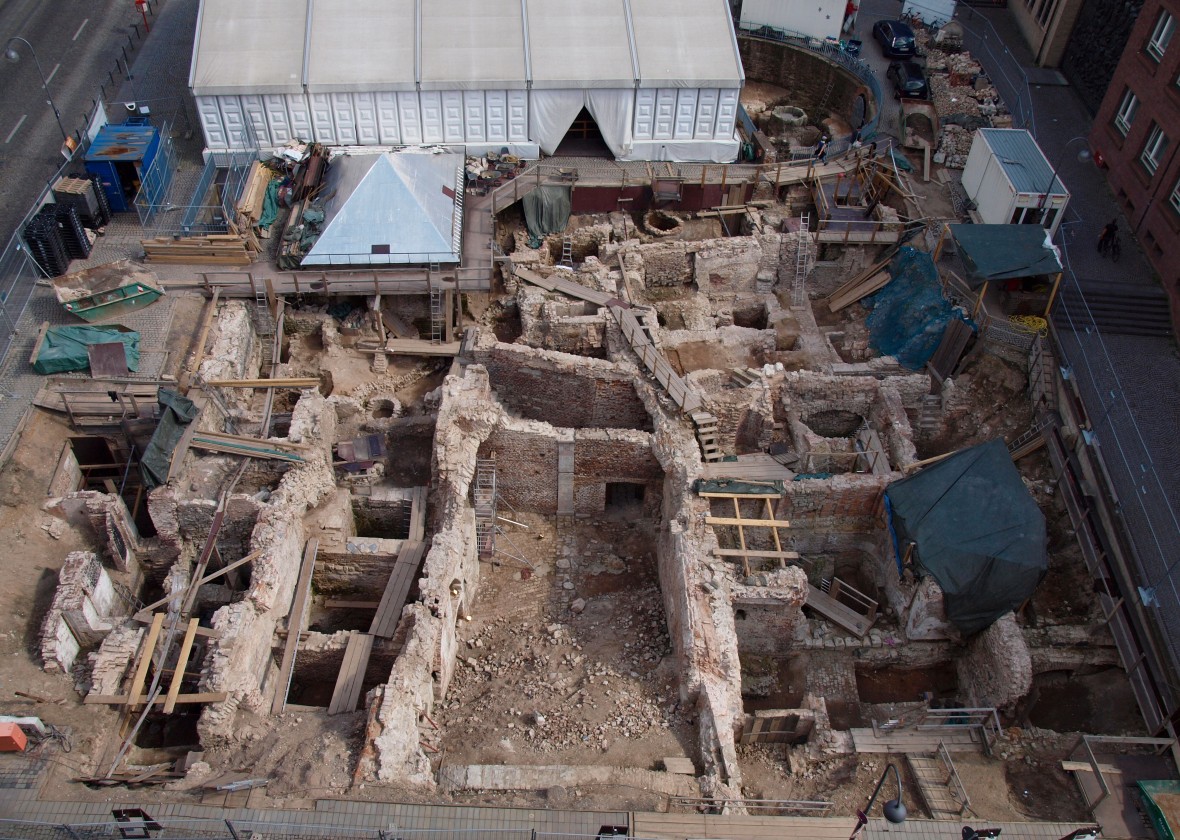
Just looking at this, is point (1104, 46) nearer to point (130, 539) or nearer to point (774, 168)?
point (774, 168)

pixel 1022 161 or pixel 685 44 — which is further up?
pixel 685 44

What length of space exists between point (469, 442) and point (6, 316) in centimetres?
1460

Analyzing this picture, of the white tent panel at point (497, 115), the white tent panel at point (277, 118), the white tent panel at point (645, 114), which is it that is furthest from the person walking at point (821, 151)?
the white tent panel at point (277, 118)

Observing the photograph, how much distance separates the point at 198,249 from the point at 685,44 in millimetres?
17945

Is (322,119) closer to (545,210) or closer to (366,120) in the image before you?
(366,120)

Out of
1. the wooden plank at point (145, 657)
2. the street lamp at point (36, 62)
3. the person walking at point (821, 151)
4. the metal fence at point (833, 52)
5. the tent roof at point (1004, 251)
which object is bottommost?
the street lamp at point (36, 62)

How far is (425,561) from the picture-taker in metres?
21.2

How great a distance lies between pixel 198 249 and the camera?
95.9ft

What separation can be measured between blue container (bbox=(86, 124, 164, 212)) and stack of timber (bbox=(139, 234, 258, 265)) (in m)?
2.49

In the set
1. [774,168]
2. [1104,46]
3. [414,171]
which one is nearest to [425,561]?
[414,171]

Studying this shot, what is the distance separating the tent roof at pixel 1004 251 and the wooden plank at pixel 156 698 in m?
22.3

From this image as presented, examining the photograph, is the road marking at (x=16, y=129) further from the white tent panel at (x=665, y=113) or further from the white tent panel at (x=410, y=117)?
the white tent panel at (x=665, y=113)

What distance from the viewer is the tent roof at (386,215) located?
2930 cm

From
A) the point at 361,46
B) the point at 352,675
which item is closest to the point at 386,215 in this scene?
the point at 361,46
